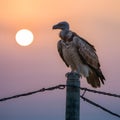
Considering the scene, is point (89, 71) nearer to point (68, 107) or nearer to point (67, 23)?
point (67, 23)

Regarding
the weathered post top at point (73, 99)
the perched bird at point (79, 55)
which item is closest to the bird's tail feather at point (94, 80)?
the perched bird at point (79, 55)

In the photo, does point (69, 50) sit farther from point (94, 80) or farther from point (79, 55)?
point (94, 80)

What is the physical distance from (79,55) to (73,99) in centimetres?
945

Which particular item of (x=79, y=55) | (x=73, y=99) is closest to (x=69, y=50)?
(x=79, y=55)

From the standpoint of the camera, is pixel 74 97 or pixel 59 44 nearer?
pixel 74 97

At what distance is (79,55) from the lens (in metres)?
15.8

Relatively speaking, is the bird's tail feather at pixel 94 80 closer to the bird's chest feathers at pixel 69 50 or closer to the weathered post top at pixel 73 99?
the bird's chest feathers at pixel 69 50

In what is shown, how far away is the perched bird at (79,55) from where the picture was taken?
15.3 metres

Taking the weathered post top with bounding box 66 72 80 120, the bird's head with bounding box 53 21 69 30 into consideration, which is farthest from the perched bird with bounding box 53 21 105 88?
the weathered post top with bounding box 66 72 80 120

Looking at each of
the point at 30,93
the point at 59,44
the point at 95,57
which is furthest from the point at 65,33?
the point at 30,93

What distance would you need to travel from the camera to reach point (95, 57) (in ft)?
52.9

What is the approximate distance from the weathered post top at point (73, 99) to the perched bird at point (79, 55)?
8341 millimetres

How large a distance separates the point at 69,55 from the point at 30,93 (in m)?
8.54

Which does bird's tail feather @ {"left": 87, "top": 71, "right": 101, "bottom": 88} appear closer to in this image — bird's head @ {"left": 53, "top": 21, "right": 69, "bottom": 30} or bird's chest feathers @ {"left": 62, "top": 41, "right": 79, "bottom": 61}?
bird's chest feathers @ {"left": 62, "top": 41, "right": 79, "bottom": 61}
